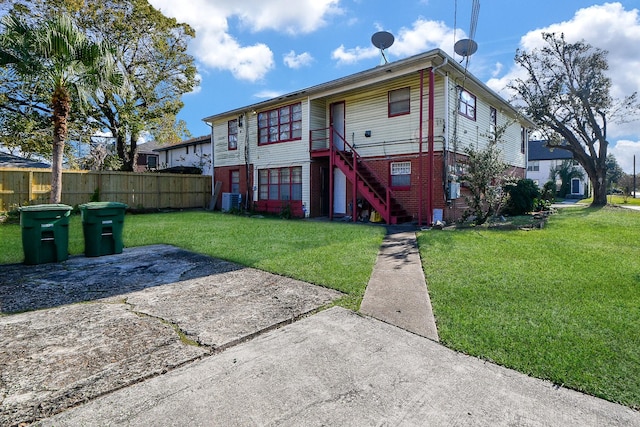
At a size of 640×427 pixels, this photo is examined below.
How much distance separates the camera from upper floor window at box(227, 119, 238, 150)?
64.4ft

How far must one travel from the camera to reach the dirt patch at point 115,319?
2.55 meters

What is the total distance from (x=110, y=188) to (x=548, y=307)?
19.6m

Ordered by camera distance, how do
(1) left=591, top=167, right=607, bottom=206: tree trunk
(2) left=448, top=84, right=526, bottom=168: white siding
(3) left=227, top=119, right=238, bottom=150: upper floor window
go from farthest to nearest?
(3) left=227, top=119, right=238, bottom=150: upper floor window < (1) left=591, top=167, right=607, bottom=206: tree trunk < (2) left=448, top=84, right=526, bottom=168: white siding

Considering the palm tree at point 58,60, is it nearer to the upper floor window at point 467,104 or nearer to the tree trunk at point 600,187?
the upper floor window at point 467,104

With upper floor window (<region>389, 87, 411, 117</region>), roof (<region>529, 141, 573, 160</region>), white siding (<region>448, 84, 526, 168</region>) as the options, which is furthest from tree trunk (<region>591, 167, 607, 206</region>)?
roof (<region>529, 141, 573, 160</region>)

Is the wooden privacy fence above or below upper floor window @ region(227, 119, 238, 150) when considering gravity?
below

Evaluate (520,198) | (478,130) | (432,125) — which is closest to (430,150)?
(432,125)

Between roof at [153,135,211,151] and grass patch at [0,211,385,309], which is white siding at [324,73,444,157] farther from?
roof at [153,135,211,151]

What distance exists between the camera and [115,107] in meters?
22.5

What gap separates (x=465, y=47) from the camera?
1262 centimetres

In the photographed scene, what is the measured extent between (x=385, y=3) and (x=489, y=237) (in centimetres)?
716

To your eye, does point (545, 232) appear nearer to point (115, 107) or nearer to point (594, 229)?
point (594, 229)

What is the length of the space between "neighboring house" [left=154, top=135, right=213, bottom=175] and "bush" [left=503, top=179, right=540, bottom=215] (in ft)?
70.9

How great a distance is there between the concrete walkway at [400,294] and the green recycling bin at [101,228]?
5.51m
